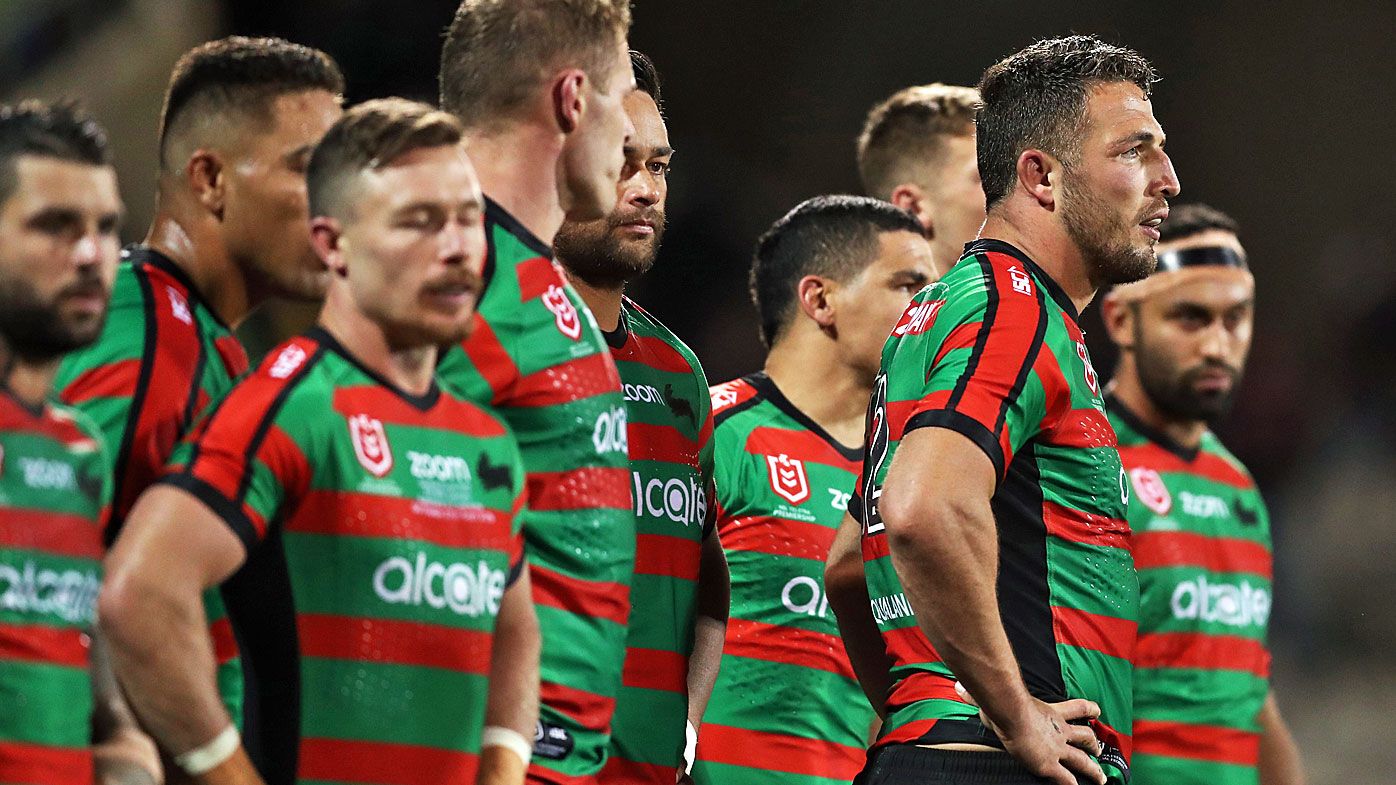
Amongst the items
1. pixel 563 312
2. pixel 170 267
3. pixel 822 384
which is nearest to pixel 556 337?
pixel 563 312

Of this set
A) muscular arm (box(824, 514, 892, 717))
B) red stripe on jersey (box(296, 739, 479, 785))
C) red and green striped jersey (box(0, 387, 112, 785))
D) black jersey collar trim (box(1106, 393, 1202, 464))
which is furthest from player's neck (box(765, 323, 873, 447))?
red and green striped jersey (box(0, 387, 112, 785))

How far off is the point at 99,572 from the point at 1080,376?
194 cm

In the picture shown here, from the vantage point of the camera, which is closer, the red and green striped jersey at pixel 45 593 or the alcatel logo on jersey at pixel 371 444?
the red and green striped jersey at pixel 45 593

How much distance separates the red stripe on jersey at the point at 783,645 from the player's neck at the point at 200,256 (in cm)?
195

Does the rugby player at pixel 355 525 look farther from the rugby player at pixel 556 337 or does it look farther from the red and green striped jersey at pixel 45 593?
the rugby player at pixel 556 337

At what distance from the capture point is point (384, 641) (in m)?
2.58

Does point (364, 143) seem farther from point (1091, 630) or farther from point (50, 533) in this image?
point (1091, 630)

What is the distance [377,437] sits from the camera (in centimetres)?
262

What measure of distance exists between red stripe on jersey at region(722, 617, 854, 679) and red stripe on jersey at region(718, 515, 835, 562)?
0.20m

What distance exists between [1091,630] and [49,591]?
6.48 ft

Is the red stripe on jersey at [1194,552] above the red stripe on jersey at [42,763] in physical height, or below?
above

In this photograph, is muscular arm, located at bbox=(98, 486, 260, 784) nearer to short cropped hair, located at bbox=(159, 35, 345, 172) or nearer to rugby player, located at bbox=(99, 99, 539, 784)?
rugby player, located at bbox=(99, 99, 539, 784)

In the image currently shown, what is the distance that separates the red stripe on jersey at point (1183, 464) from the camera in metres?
6.03

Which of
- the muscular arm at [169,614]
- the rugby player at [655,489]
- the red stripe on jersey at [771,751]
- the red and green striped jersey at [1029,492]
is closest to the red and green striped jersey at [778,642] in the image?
the red stripe on jersey at [771,751]
